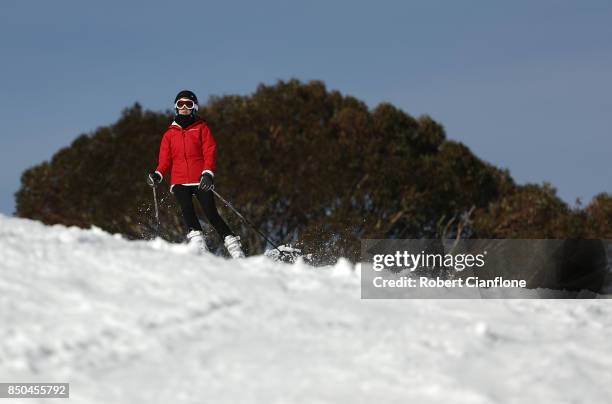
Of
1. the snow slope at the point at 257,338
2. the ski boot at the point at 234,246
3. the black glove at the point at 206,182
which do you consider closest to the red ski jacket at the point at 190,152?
the black glove at the point at 206,182

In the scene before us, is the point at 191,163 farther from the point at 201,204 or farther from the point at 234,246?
the point at 234,246

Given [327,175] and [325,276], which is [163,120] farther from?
[325,276]

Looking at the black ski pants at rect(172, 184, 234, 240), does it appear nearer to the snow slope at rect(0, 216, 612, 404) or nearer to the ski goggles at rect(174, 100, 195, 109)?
the ski goggles at rect(174, 100, 195, 109)

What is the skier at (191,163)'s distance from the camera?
11016 mm

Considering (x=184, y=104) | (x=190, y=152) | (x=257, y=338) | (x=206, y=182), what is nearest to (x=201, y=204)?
(x=206, y=182)

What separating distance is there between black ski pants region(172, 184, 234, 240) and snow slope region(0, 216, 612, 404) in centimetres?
374

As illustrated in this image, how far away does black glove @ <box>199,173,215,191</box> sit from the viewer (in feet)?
35.2

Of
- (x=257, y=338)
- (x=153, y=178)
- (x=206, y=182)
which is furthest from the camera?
(x=153, y=178)

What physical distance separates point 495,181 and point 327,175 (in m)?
8.33

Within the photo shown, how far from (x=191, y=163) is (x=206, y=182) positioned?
1.34ft

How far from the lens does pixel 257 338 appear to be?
5848 mm

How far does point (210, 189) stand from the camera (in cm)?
1088

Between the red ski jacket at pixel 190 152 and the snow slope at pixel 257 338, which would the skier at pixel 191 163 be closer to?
the red ski jacket at pixel 190 152

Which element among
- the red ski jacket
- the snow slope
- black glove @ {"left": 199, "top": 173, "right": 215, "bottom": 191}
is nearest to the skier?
the red ski jacket
